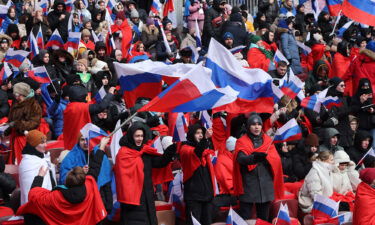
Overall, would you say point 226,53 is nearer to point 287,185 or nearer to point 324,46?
point 287,185

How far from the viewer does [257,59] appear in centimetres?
1722

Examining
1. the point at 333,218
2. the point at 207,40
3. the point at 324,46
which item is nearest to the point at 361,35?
the point at 324,46

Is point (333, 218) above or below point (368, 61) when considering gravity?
below

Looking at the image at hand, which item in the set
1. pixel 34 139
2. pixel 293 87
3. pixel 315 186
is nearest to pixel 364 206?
pixel 315 186

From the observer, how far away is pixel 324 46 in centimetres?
2023

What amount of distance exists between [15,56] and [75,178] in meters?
6.60

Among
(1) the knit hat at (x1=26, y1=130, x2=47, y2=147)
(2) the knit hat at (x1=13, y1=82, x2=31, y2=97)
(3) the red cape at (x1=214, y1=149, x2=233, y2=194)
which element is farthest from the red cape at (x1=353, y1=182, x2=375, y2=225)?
(2) the knit hat at (x1=13, y1=82, x2=31, y2=97)

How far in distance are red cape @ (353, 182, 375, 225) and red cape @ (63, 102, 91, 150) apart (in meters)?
3.92

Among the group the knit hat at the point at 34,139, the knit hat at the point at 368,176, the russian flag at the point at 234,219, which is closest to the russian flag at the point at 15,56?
the knit hat at the point at 34,139

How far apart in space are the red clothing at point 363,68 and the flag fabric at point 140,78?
20.2 feet

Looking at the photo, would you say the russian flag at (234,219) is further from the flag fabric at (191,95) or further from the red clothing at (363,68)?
the red clothing at (363,68)

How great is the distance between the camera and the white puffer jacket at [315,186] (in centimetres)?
1238

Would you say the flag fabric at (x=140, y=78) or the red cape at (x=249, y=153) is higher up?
the flag fabric at (x=140, y=78)

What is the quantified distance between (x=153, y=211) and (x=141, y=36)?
9.15m
